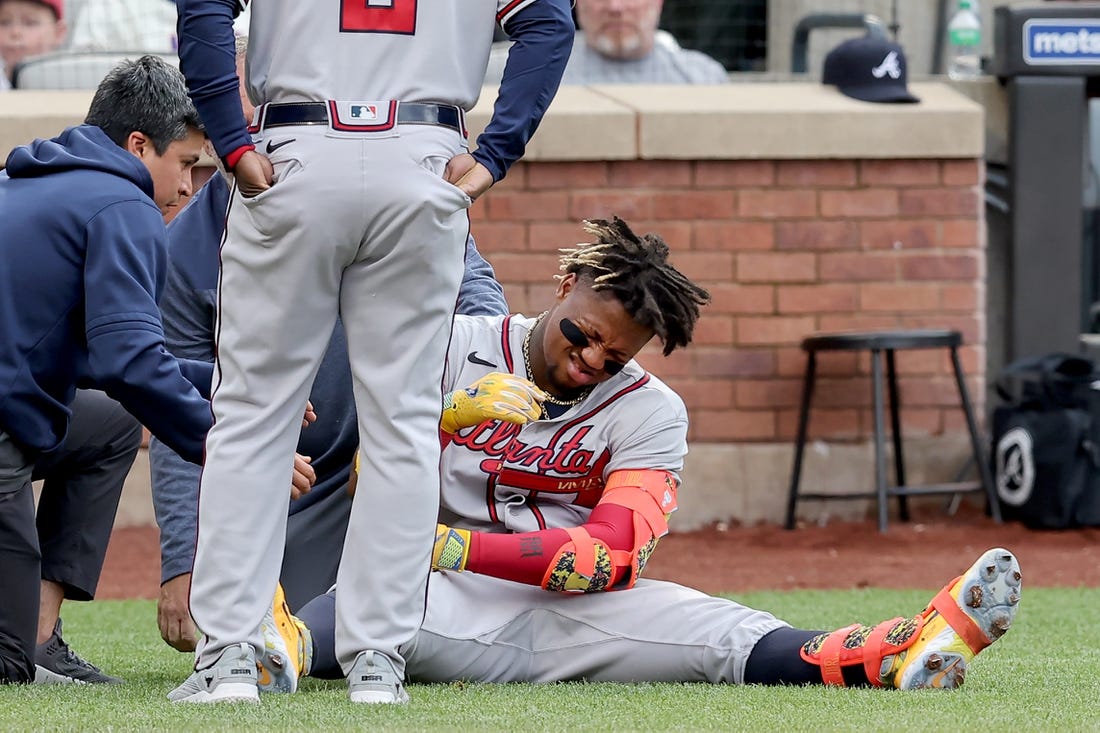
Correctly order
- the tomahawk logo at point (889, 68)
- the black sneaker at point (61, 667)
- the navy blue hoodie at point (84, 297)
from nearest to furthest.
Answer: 1. the navy blue hoodie at point (84, 297)
2. the black sneaker at point (61, 667)
3. the tomahawk logo at point (889, 68)

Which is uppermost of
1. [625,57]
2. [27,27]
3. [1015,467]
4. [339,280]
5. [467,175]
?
[27,27]

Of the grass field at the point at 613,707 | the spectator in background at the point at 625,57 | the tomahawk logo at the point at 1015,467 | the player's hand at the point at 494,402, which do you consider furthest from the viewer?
the spectator in background at the point at 625,57

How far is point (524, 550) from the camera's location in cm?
344

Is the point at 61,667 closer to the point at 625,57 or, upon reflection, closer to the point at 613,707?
the point at 613,707

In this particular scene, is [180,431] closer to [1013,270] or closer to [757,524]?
[757,524]

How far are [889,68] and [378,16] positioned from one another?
520 centimetres

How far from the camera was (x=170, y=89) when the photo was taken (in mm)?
3508

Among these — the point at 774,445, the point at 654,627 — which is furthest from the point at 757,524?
the point at 654,627

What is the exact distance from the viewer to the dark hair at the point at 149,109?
3.49m

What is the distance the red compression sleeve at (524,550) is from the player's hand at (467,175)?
0.79 meters

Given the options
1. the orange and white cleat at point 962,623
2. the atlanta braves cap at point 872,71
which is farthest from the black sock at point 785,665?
the atlanta braves cap at point 872,71

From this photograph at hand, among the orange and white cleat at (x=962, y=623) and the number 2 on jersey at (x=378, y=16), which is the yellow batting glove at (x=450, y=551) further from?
the number 2 on jersey at (x=378, y=16)

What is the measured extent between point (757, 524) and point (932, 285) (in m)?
1.36

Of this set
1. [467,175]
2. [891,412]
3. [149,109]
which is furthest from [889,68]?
[467,175]
